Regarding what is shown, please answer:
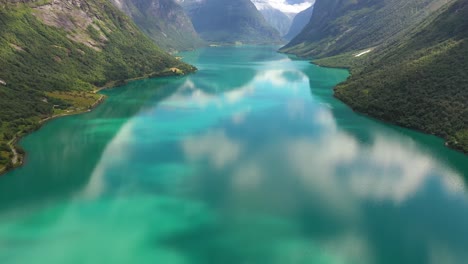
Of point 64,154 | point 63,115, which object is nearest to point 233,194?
point 64,154

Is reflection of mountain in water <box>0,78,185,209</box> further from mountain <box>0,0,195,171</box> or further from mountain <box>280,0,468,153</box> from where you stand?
mountain <box>280,0,468,153</box>

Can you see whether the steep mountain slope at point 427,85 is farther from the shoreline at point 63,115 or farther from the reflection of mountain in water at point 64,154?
the shoreline at point 63,115

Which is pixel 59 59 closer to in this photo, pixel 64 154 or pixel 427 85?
pixel 64 154

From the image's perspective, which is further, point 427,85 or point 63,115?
point 427,85

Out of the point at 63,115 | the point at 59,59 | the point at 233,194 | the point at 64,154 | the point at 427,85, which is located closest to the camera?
the point at 233,194

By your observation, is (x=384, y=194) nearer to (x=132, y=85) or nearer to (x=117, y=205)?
(x=117, y=205)

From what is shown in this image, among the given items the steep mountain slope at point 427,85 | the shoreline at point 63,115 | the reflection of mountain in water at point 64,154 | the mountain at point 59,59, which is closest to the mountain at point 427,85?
the steep mountain slope at point 427,85
